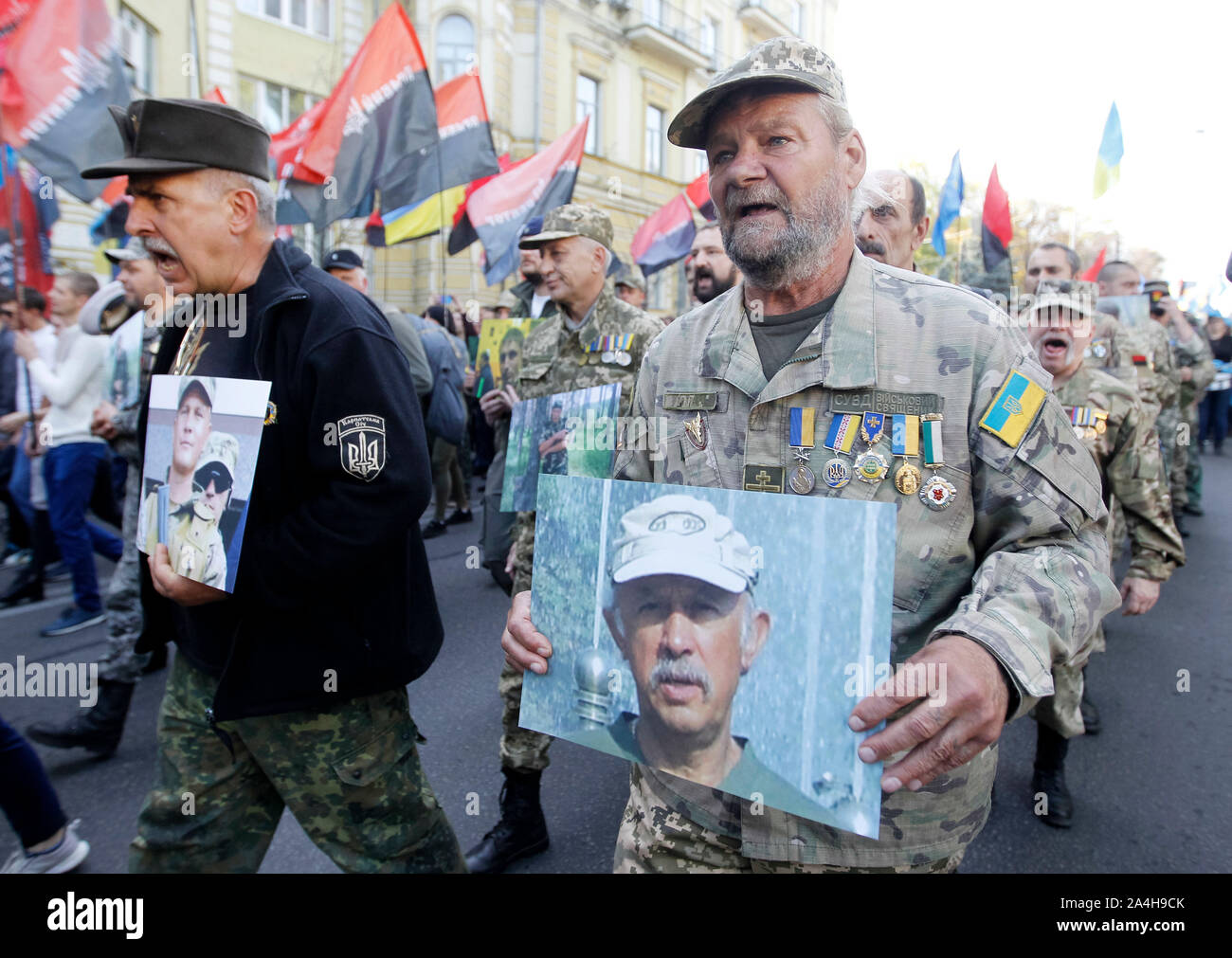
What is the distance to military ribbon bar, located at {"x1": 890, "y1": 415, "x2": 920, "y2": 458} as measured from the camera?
4.57 ft

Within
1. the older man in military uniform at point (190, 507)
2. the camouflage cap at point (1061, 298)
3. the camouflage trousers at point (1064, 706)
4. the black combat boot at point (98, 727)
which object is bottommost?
the black combat boot at point (98, 727)

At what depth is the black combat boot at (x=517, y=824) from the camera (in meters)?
2.89

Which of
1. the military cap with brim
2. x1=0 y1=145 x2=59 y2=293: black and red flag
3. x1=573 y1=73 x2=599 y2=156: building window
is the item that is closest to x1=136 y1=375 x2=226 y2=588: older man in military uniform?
the military cap with brim

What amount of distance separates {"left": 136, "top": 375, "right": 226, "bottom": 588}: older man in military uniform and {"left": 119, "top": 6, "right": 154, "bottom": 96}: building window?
52.6ft

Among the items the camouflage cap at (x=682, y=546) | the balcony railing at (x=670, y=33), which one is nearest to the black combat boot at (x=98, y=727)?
the camouflage cap at (x=682, y=546)

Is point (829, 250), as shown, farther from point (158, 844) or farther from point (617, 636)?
point (158, 844)

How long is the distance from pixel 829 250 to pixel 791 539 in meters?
0.67

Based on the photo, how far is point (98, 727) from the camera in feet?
11.7

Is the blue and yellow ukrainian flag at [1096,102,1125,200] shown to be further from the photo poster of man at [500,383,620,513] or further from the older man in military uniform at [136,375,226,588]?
the older man in military uniform at [136,375,226,588]

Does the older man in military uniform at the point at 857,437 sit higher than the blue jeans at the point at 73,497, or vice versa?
the older man in military uniform at the point at 857,437

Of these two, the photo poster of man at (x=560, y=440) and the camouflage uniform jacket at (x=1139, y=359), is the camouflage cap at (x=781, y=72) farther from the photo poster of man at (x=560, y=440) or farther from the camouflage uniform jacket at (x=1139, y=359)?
the camouflage uniform jacket at (x=1139, y=359)

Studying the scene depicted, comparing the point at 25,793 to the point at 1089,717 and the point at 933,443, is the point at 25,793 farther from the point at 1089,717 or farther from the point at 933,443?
the point at 1089,717

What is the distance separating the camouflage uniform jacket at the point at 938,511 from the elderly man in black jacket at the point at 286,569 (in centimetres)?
76

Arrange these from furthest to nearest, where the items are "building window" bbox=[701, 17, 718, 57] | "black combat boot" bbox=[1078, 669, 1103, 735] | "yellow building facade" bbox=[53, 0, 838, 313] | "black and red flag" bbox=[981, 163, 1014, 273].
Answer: "building window" bbox=[701, 17, 718, 57] < "yellow building facade" bbox=[53, 0, 838, 313] < "black and red flag" bbox=[981, 163, 1014, 273] < "black combat boot" bbox=[1078, 669, 1103, 735]
